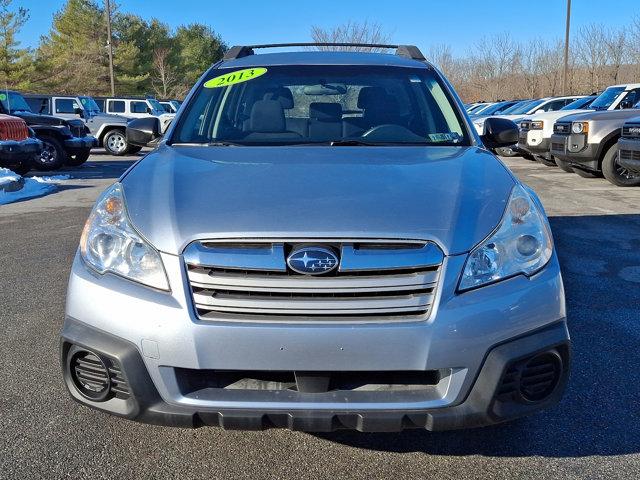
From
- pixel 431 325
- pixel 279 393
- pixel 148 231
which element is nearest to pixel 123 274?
pixel 148 231

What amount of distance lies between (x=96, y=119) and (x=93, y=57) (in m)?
29.7

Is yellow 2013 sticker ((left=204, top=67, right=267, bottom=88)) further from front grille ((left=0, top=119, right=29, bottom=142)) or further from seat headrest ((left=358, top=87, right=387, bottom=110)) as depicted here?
front grille ((left=0, top=119, right=29, bottom=142))

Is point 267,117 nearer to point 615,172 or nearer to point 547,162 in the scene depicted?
point 615,172

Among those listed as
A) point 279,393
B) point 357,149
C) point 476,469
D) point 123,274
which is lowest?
point 476,469

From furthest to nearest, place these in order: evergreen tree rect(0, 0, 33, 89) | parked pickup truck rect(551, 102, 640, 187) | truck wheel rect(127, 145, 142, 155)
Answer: evergreen tree rect(0, 0, 33, 89), truck wheel rect(127, 145, 142, 155), parked pickup truck rect(551, 102, 640, 187)

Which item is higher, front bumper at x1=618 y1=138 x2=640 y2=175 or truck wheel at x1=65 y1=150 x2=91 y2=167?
front bumper at x1=618 y1=138 x2=640 y2=175

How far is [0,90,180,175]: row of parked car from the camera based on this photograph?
11.7 metres

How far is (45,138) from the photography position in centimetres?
1436

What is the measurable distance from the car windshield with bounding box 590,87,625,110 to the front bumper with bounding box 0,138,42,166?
438 inches

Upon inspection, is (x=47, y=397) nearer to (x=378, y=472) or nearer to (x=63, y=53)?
(x=378, y=472)

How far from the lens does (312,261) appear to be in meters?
2.05

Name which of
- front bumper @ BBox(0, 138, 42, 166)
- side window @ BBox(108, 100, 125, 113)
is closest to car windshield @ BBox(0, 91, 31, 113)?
front bumper @ BBox(0, 138, 42, 166)

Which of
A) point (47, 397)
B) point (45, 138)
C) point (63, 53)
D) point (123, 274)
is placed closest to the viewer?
point (123, 274)

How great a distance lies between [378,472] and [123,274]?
1187mm
